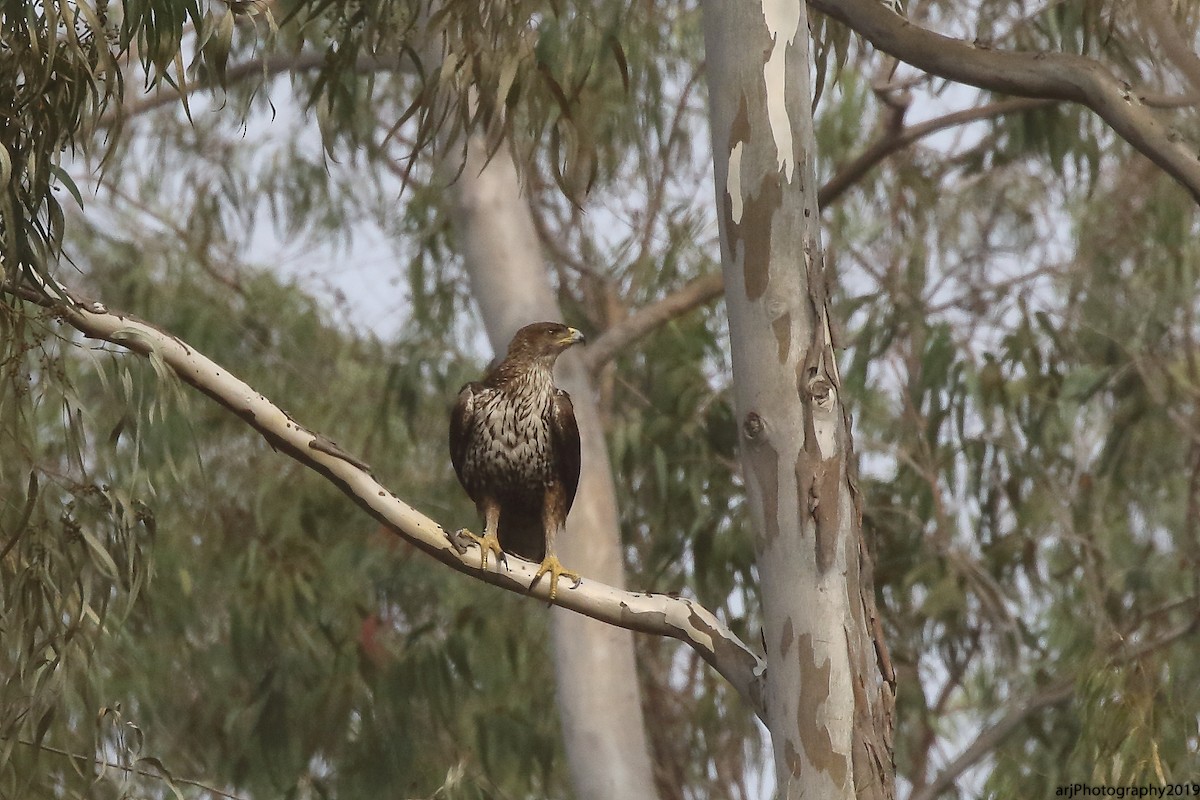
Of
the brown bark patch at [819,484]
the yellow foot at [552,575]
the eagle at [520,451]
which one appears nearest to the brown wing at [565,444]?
the eagle at [520,451]

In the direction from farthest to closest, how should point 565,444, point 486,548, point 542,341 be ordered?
1. point 542,341
2. point 565,444
3. point 486,548

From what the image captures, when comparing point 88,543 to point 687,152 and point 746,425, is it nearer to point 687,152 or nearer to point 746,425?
point 746,425

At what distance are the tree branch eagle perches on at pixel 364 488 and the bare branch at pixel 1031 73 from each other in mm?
1212

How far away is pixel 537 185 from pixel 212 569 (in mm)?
2157

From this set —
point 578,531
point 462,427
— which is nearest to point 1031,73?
point 462,427

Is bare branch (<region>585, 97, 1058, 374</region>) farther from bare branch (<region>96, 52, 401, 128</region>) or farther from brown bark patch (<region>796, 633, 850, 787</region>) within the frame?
brown bark patch (<region>796, 633, 850, 787</region>)

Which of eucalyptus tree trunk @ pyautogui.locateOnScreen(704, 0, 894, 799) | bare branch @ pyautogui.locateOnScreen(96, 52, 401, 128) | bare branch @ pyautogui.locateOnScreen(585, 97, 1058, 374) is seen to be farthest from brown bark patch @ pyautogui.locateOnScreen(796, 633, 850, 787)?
bare branch @ pyautogui.locateOnScreen(96, 52, 401, 128)

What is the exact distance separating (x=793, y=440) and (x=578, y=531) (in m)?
2.49

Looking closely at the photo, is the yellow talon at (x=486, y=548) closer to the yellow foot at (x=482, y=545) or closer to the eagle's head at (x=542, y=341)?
the yellow foot at (x=482, y=545)

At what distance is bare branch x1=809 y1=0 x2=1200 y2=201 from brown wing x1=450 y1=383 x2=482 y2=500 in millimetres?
1408

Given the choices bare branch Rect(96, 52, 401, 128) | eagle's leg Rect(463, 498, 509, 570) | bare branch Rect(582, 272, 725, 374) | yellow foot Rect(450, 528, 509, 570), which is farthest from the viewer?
bare branch Rect(96, 52, 401, 128)

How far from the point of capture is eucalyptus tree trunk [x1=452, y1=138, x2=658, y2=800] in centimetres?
517

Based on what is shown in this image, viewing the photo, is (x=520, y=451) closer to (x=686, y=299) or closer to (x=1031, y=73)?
(x=686, y=299)

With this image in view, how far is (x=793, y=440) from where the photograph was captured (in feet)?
9.77
